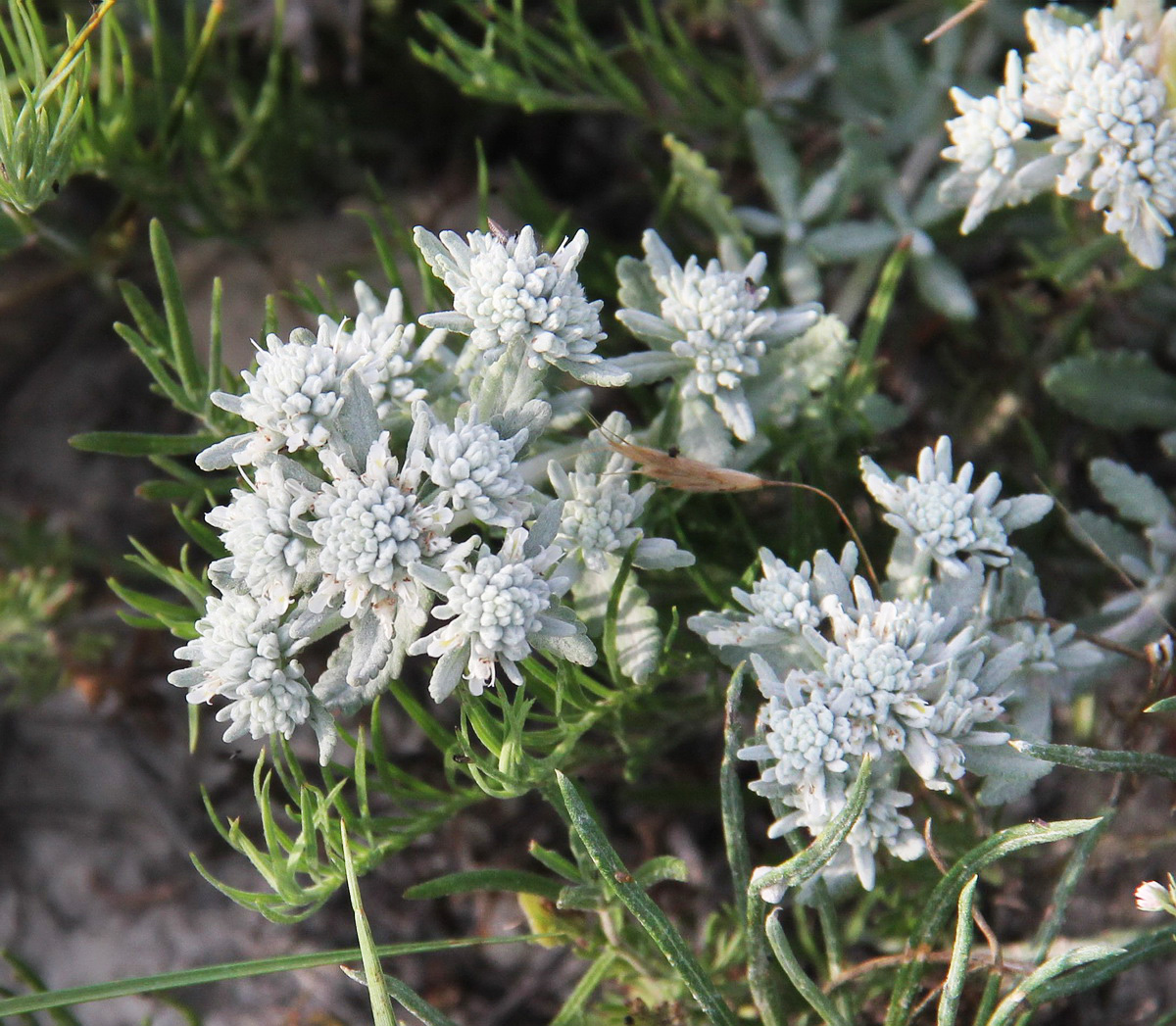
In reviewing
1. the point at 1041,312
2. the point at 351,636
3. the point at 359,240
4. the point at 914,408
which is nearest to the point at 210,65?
the point at 359,240

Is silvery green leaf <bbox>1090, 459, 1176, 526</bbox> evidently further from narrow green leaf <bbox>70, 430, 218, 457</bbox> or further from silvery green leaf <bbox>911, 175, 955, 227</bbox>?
narrow green leaf <bbox>70, 430, 218, 457</bbox>

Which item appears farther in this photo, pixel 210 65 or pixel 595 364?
pixel 210 65

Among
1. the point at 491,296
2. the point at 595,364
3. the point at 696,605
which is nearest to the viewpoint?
the point at 491,296

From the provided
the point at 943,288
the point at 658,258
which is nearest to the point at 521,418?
the point at 658,258

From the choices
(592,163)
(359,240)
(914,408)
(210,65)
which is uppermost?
(210,65)

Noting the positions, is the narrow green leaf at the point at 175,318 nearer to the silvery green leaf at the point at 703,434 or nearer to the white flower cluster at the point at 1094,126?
the silvery green leaf at the point at 703,434

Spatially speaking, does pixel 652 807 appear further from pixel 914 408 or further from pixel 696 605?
pixel 914 408
